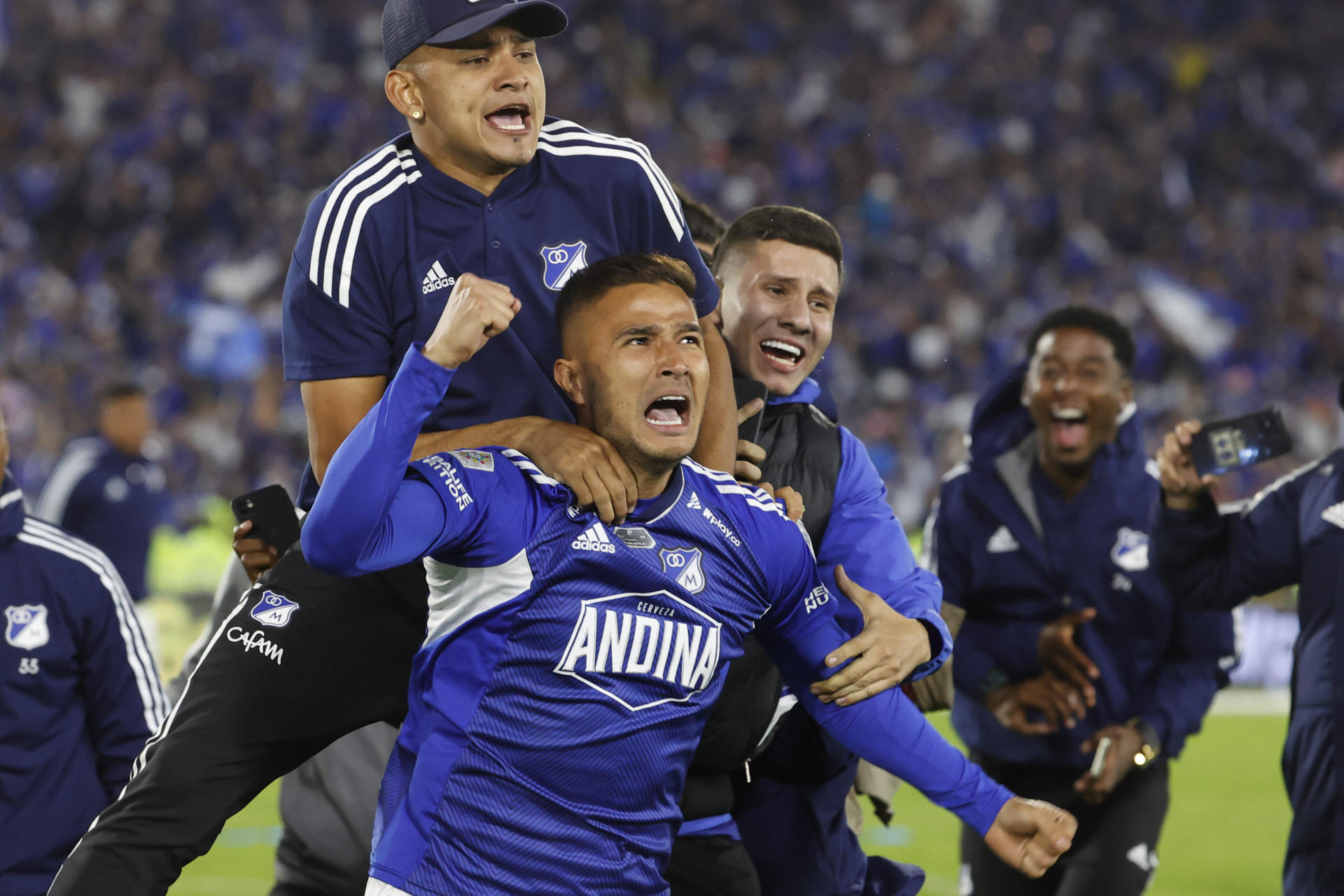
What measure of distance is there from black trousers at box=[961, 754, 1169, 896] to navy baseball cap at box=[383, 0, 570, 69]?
324cm

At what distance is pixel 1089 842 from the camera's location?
5.39 m

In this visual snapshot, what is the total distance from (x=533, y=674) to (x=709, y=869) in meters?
0.93

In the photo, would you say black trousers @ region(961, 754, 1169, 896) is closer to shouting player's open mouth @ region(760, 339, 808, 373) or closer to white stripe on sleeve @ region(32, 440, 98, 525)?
shouting player's open mouth @ region(760, 339, 808, 373)

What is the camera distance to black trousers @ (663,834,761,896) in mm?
3686

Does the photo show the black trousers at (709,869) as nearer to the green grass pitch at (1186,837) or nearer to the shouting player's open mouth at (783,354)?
the shouting player's open mouth at (783,354)

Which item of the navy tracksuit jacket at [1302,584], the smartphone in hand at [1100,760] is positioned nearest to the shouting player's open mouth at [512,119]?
the navy tracksuit jacket at [1302,584]

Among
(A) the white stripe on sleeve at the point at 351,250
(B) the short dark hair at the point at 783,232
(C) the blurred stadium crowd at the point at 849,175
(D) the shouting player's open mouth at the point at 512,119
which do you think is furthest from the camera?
(C) the blurred stadium crowd at the point at 849,175

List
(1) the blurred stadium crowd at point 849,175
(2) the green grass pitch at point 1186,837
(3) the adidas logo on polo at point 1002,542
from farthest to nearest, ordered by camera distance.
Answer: (1) the blurred stadium crowd at point 849,175, (2) the green grass pitch at point 1186,837, (3) the adidas logo on polo at point 1002,542

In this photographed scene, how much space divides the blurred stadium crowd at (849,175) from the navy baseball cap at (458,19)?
12.4 metres

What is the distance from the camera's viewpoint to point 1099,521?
18.8 feet

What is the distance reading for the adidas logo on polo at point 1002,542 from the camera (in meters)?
5.77

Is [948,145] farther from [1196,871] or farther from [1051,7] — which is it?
[1196,871]

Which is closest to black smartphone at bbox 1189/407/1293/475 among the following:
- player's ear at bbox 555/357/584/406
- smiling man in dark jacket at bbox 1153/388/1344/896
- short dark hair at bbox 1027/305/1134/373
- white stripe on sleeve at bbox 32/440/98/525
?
smiling man in dark jacket at bbox 1153/388/1344/896

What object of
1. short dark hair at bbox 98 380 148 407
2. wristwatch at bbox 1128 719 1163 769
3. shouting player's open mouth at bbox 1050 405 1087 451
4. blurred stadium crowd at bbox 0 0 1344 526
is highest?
blurred stadium crowd at bbox 0 0 1344 526
